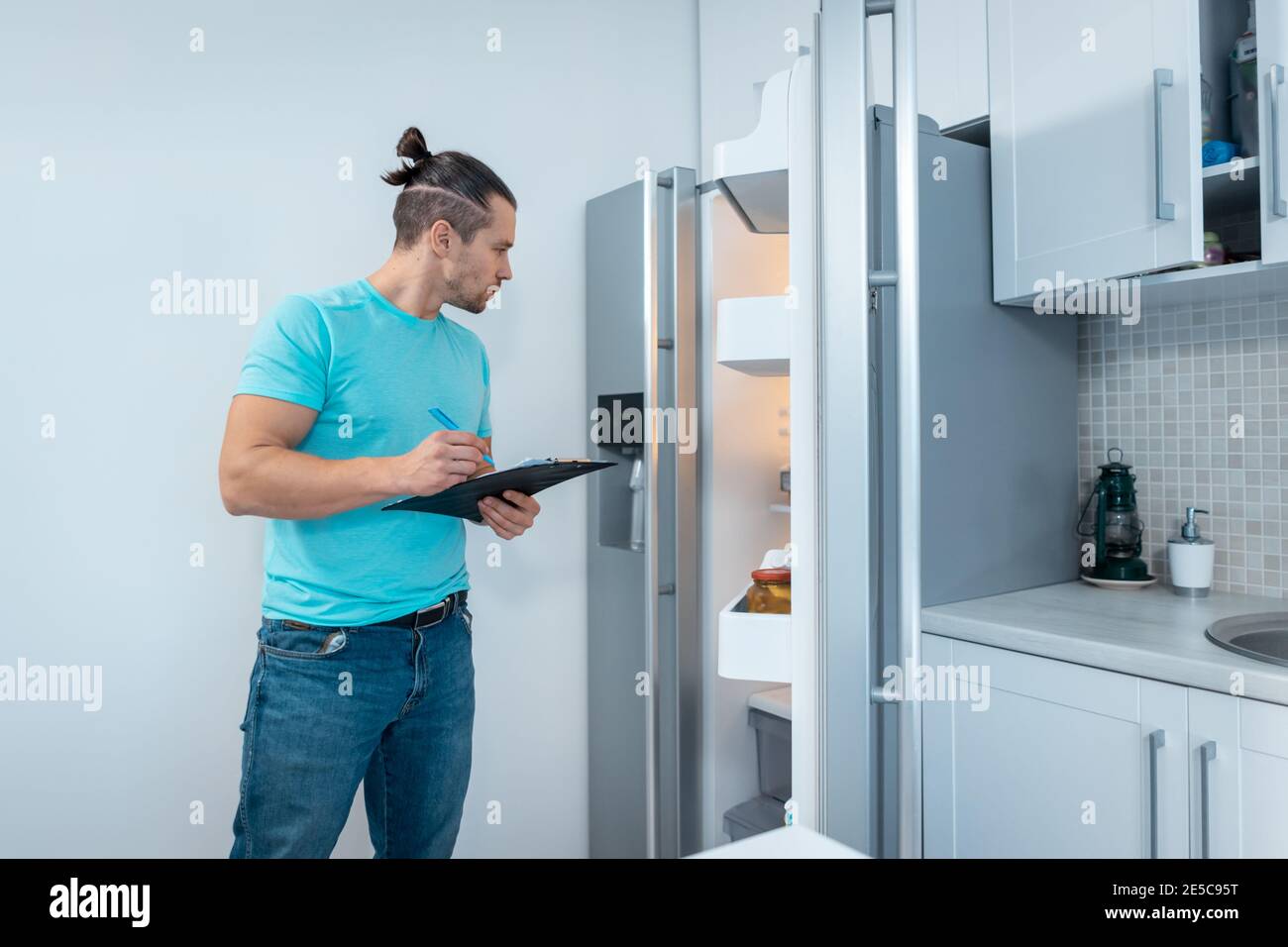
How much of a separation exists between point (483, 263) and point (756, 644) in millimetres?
842

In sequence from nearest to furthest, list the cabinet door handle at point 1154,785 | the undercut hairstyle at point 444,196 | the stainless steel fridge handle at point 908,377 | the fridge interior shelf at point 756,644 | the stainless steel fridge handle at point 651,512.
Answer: the stainless steel fridge handle at point 908,377, the fridge interior shelf at point 756,644, the cabinet door handle at point 1154,785, the undercut hairstyle at point 444,196, the stainless steel fridge handle at point 651,512

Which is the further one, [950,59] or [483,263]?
[950,59]

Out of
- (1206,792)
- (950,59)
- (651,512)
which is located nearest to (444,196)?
(651,512)

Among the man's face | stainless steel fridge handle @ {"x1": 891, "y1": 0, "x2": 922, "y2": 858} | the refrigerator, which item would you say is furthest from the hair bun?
stainless steel fridge handle @ {"x1": 891, "y1": 0, "x2": 922, "y2": 858}

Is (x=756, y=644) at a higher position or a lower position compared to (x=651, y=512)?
lower

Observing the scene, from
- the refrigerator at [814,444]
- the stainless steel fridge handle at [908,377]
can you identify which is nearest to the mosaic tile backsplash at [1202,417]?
the refrigerator at [814,444]

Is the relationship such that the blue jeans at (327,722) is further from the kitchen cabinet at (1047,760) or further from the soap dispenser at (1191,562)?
the soap dispenser at (1191,562)

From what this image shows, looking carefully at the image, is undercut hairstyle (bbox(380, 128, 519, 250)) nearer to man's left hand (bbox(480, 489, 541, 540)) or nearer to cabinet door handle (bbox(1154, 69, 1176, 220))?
man's left hand (bbox(480, 489, 541, 540))

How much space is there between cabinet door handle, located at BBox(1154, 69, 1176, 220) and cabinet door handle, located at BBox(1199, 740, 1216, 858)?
82 cm

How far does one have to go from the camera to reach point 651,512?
2.04 m

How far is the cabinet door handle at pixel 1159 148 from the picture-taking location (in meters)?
1.42

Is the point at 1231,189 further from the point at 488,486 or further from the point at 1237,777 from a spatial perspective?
the point at 488,486

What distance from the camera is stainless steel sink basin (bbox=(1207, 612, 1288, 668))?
1.44 metres

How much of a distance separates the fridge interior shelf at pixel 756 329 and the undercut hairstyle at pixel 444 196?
54 centimetres
